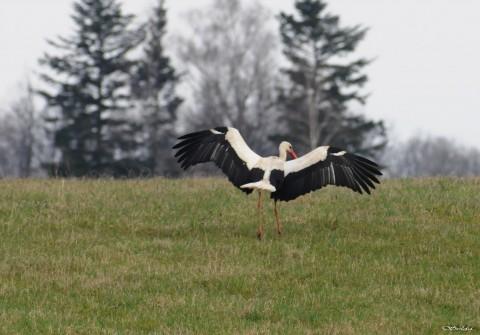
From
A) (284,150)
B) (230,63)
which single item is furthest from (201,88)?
(284,150)

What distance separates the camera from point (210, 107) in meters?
57.0

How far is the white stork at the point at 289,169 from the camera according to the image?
14062mm

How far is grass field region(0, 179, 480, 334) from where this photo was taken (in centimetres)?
984

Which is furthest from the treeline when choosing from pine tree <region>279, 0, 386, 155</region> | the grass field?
the grass field

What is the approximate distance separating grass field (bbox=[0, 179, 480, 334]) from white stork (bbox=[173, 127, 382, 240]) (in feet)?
2.52

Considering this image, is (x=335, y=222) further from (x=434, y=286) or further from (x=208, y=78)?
(x=208, y=78)

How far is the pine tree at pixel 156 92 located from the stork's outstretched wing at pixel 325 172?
4158 centimetres

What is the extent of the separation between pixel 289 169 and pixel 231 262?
251 cm

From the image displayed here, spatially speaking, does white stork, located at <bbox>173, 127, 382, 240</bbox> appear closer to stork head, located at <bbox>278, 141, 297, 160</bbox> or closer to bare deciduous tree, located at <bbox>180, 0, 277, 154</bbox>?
stork head, located at <bbox>278, 141, 297, 160</bbox>

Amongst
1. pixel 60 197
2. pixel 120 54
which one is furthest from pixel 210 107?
pixel 60 197

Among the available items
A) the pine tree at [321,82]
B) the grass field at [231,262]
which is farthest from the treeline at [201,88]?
the grass field at [231,262]

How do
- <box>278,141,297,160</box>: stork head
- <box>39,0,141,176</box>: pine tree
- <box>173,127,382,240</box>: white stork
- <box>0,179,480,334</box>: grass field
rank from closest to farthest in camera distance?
<box>0,179,480,334</box>: grass field, <box>173,127,382,240</box>: white stork, <box>278,141,297,160</box>: stork head, <box>39,0,141,176</box>: pine tree

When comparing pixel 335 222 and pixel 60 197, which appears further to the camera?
pixel 60 197

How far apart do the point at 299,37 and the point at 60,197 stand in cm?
3864
